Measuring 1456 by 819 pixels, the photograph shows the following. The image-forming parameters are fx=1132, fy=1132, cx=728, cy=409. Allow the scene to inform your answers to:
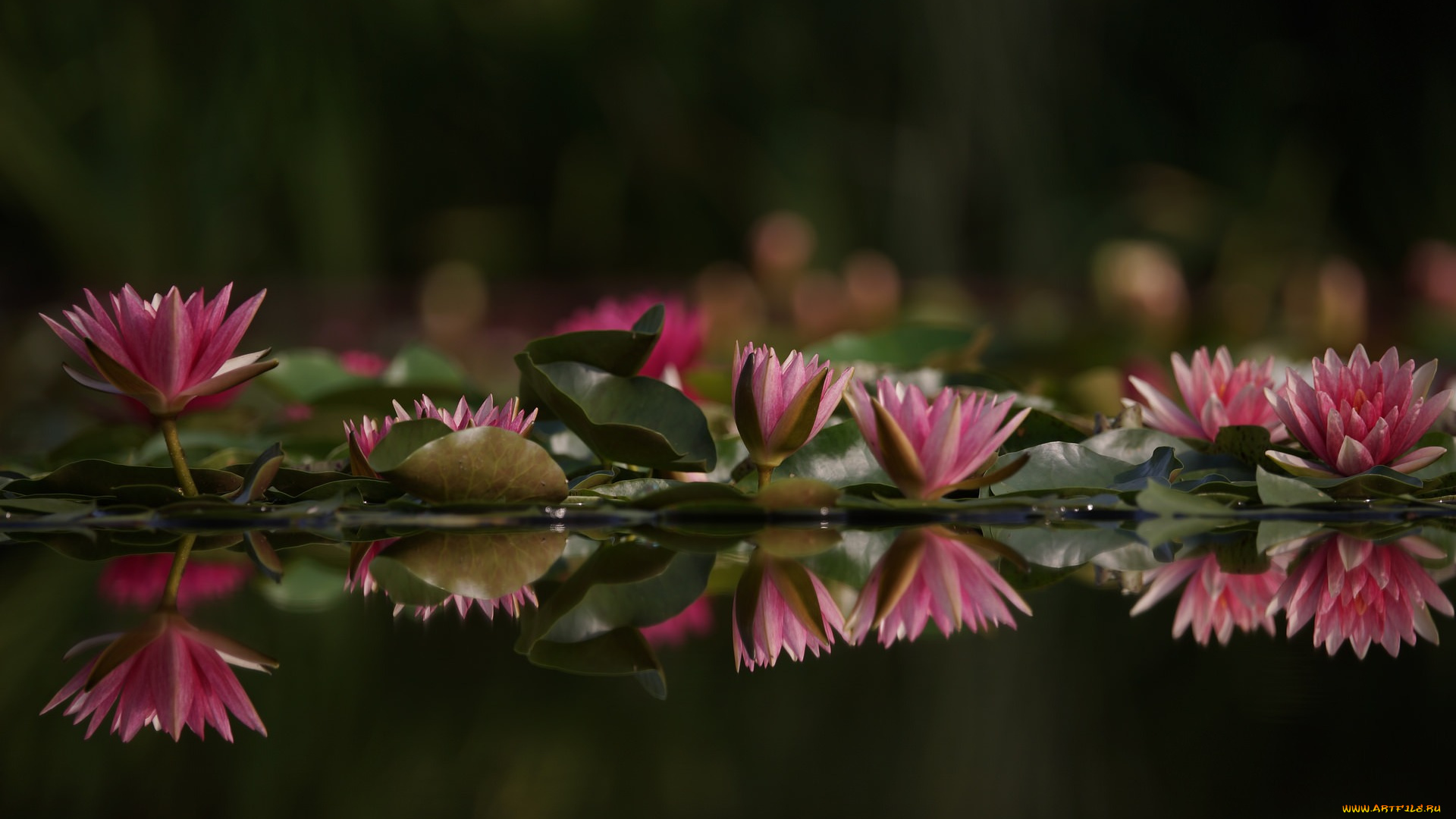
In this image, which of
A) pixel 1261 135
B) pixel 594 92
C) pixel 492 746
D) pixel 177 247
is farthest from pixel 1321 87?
pixel 492 746

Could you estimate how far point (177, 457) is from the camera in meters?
0.59

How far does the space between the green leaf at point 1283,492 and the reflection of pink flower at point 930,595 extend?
17 cm

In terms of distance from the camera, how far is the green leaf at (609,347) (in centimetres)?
62

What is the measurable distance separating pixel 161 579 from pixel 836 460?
1.16 feet

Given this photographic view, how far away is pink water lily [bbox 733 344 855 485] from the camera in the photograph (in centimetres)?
57

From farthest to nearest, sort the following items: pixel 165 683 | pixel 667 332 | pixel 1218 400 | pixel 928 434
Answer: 1. pixel 667 332
2. pixel 1218 400
3. pixel 928 434
4. pixel 165 683

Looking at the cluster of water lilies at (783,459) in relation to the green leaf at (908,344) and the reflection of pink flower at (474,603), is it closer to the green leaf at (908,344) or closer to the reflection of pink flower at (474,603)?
the reflection of pink flower at (474,603)

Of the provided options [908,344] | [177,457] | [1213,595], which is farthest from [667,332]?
[1213,595]

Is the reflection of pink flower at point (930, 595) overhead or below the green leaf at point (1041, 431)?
below

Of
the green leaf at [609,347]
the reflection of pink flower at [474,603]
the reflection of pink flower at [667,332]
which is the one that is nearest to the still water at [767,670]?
the reflection of pink flower at [474,603]

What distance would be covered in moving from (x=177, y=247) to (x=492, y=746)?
260cm

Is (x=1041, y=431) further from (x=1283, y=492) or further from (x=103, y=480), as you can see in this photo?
(x=103, y=480)

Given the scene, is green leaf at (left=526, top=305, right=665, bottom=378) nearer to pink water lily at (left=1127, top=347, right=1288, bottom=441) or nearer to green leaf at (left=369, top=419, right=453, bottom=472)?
green leaf at (left=369, top=419, right=453, bottom=472)

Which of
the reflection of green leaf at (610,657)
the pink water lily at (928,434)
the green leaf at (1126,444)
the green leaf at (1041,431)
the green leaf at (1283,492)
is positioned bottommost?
the reflection of green leaf at (610,657)
